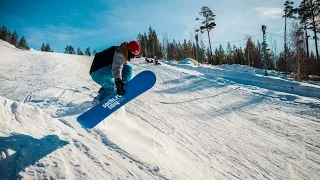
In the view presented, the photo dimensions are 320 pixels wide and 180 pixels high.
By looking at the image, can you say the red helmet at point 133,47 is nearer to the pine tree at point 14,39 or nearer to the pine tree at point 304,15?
the pine tree at point 304,15

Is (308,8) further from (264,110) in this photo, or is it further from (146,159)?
(146,159)

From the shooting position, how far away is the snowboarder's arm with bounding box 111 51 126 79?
4.15 meters

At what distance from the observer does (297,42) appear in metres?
22.0

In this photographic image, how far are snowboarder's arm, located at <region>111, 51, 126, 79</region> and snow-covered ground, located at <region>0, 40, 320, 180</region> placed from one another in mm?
1022

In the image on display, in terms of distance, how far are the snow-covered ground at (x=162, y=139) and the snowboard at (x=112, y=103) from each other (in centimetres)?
17

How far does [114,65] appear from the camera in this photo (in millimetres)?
4203

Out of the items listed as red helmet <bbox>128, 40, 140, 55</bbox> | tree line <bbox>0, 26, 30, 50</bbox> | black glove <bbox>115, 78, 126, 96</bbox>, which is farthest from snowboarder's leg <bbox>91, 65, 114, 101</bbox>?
tree line <bbox>0, 26, 30, 50</bbox>

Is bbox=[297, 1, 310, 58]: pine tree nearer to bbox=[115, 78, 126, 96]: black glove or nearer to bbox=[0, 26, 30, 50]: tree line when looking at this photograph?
bbox=[115, 78, 126, 96]: black glove

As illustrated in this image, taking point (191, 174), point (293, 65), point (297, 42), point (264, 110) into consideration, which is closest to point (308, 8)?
point (297, 42)

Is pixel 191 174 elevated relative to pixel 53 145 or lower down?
lower down

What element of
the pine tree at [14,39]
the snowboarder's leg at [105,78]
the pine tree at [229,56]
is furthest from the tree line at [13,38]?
the snowboarder's leg at [105,78]

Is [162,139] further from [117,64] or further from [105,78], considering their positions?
[117,64]

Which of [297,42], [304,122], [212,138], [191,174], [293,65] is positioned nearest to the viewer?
[191,174]

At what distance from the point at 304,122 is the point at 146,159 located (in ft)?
20.8
